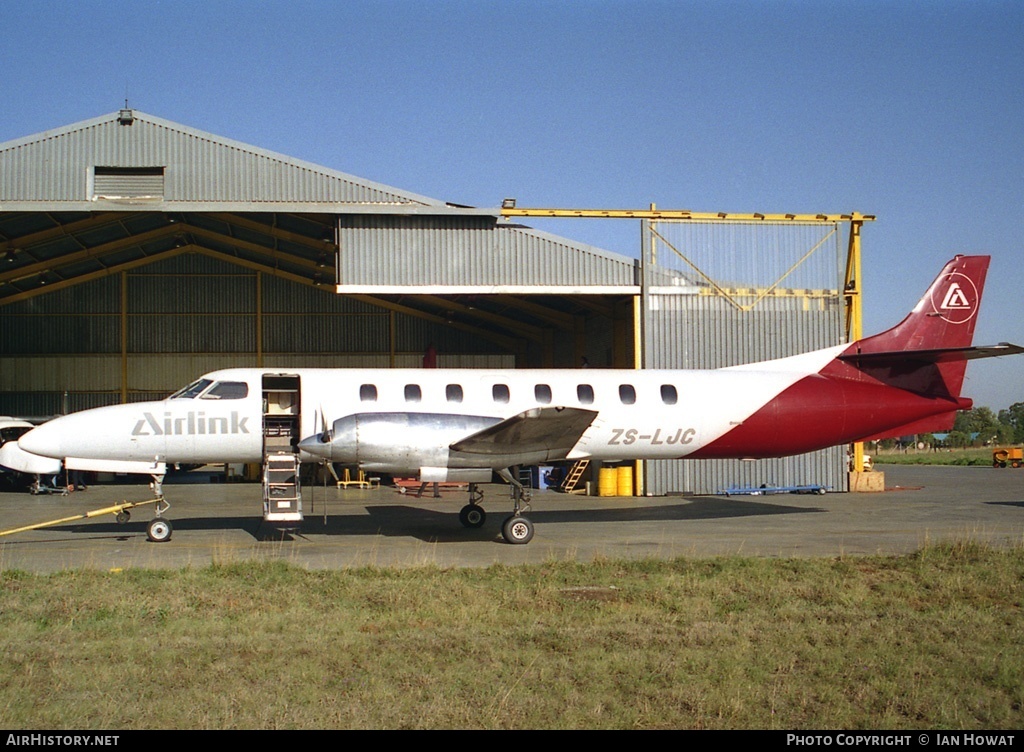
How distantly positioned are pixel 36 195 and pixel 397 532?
47.4ft

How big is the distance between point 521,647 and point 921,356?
43.7 ft

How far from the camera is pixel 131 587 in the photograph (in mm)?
11172

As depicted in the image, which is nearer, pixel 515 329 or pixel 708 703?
pixel 708 703

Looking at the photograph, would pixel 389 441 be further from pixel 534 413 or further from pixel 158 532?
pixel 158 532

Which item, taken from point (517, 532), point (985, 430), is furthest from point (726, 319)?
point (985, 430)

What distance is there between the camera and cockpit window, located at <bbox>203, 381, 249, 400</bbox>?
1656cm

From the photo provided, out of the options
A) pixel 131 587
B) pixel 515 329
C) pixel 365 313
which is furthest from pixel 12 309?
pixel 131 587

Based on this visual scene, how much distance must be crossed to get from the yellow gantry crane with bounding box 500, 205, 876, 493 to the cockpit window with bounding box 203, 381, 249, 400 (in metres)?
11.2

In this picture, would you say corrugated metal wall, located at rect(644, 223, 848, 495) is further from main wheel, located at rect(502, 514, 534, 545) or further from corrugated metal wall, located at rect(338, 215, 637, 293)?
main wheel, located at rect(502, 514, 534, 545)

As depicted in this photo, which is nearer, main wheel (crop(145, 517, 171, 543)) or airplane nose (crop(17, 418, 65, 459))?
airplane nose (crop(17, 418, 65, 459))

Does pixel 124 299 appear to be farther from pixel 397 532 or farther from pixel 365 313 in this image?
pixel 397 532

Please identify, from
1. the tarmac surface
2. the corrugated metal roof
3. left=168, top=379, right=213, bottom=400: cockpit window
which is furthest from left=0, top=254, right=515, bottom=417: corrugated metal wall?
left=168, top=379, right=213, bottom=400: cockpit window

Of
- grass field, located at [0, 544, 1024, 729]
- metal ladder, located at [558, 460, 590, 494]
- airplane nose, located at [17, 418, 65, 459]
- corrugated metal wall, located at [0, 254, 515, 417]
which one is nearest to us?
grass field, located at [0, 544, 1024, 729]
